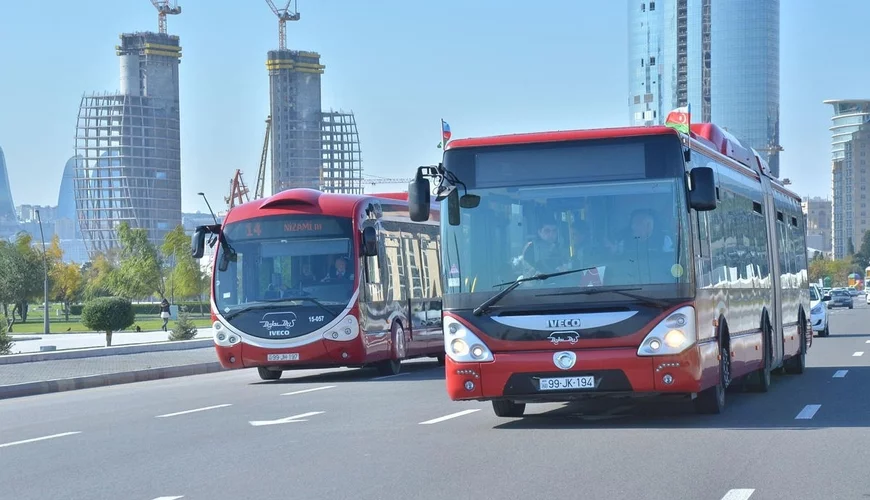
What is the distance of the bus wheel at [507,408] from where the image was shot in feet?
47.0

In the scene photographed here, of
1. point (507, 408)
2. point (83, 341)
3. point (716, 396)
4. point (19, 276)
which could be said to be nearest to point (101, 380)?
point (507, 408)

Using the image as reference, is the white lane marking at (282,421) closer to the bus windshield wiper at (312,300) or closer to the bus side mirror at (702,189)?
the bus side mirror at (702,189)

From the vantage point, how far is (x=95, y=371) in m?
28.0

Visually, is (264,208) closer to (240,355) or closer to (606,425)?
(240,355)

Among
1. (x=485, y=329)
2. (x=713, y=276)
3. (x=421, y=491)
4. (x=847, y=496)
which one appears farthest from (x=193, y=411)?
(x=847, y=496)

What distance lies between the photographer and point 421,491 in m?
9.12

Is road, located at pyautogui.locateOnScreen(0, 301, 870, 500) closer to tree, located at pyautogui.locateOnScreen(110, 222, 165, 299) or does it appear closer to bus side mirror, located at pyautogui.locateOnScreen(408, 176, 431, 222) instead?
bus side mirror, located at pyautogui.locateOnScreen(408, 176, 431, 222)

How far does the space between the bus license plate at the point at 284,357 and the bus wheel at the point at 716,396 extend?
10236mm

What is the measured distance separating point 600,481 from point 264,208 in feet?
51.4

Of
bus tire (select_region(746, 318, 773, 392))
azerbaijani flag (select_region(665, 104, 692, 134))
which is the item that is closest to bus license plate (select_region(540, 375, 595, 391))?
azerbaijani flag (select_region(665, 104, 692, 134))

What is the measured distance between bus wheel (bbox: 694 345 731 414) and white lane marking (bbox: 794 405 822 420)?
0.79 metres

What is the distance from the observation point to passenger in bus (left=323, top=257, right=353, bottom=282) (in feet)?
78.6

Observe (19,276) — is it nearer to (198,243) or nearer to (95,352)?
(95,352)

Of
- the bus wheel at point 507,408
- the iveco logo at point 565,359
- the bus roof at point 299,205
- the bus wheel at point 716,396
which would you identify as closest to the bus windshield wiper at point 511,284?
the iveco logo at point 565,359
